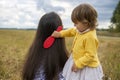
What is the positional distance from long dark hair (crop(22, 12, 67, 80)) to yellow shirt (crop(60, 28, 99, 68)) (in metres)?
0.16

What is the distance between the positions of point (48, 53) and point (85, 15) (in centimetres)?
52

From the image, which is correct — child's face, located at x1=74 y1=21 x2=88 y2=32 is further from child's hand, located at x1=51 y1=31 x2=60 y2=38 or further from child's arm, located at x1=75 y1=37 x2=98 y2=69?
child's hand, located at x1=51 y1=31 x2=60 y2=38

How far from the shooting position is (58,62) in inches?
155

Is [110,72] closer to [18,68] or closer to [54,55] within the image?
[18,68]

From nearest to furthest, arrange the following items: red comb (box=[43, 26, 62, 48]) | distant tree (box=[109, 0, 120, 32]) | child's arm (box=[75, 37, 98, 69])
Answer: child's arm (box=[75, 37, 98, 69]), red comb (box=[43, 26, 62, 48]), distant tree (box=[109, 0, 120, 32])

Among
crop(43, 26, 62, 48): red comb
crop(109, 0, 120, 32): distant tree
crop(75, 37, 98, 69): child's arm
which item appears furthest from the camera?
crop(109, 0, 120, 32): distant tree

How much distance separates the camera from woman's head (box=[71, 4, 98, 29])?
3740 millimetres

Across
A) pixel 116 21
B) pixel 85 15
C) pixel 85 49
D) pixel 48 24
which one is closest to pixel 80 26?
pixel 85 15

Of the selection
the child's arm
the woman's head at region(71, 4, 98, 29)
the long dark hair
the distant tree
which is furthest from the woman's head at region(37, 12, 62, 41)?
the distant tree

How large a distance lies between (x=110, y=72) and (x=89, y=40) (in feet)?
11.7

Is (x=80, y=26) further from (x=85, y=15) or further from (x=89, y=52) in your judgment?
(x=89, y=52)

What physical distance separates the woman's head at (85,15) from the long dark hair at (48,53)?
246mm

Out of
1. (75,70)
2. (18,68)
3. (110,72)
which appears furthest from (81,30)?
(18,68)

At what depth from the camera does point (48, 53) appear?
3914 mm
